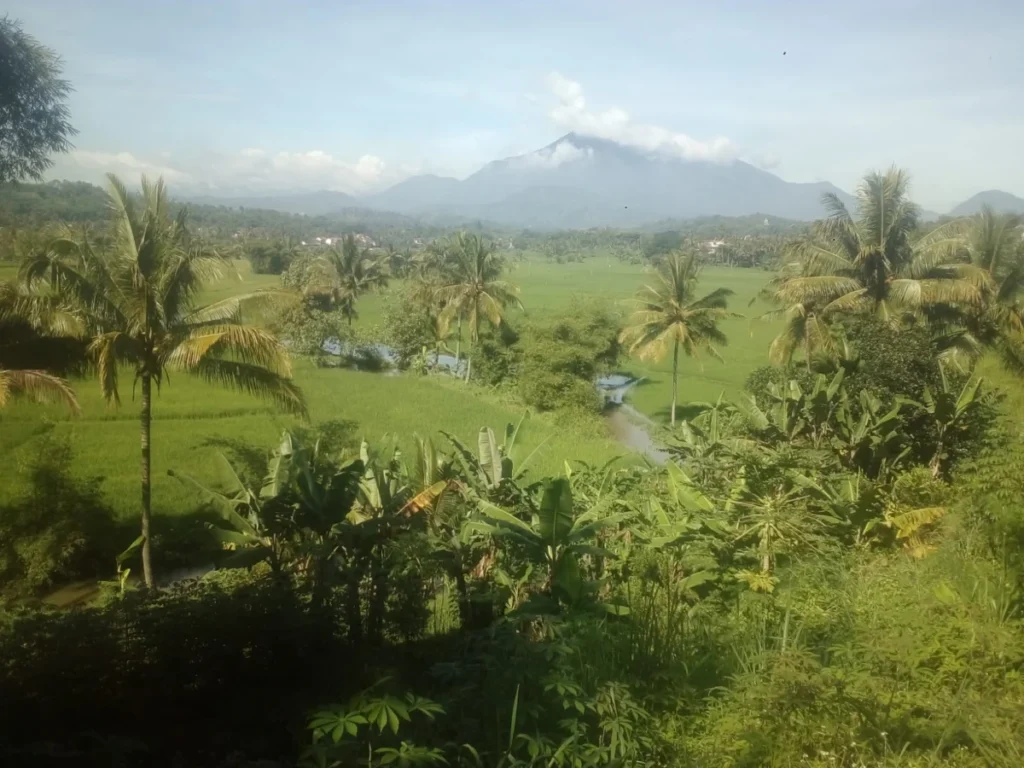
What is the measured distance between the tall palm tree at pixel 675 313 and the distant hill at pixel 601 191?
56.9 meters

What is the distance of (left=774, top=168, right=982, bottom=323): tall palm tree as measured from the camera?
1026cm

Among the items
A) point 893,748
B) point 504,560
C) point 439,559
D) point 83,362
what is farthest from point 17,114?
point 893,748

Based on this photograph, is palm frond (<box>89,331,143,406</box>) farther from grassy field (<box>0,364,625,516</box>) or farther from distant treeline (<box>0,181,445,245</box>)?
distant treeline (<box>0,181,445,245</box>)

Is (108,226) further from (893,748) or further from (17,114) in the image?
(893,748)

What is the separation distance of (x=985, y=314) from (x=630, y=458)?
5.79 m

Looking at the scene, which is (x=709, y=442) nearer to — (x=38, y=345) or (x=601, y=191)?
(x=38, y=345)

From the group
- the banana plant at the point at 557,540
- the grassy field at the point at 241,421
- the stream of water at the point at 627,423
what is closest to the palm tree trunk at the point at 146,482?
the grassy field at the point at 241,421

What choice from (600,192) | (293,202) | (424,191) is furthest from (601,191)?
(293,202)

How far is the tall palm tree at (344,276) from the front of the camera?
21.5 metres

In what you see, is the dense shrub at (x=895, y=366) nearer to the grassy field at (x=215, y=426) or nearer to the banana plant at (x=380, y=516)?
the grassy field at (x=215, y=426)

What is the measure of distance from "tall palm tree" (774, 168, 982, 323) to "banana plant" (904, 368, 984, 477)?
2.92 m

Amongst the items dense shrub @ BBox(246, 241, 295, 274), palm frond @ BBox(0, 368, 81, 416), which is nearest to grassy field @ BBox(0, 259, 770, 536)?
dense shrub @ BBox(246, 241, 295, 274)

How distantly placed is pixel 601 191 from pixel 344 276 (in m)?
97.5

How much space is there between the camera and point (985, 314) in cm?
1041
